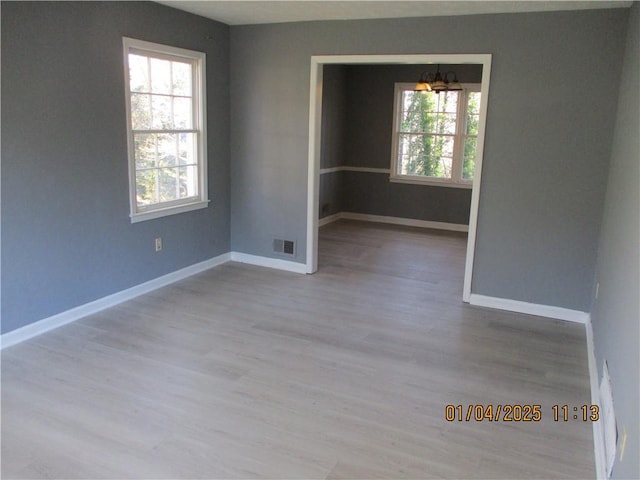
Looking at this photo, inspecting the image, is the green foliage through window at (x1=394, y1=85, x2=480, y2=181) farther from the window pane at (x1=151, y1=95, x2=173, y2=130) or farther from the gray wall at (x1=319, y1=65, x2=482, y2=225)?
the window pane at (x1=151, y1=95, x2=173, y2=130)

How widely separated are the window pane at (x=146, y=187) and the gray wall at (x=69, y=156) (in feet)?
0.59

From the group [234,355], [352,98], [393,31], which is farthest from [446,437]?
[352,98]

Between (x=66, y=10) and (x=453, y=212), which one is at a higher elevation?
(x=66, y=10)

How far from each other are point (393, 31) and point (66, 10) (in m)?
2.57

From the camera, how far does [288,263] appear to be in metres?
5.55

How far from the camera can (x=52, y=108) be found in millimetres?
3645

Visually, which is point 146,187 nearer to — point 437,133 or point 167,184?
point 167,184

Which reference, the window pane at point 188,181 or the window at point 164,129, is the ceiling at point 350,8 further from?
the window pane at point 188,181

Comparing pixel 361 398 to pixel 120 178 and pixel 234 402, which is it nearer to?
pixel 234 402

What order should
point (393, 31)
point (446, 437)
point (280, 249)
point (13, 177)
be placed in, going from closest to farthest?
point (446, 437), point (13, 177), point (393, 31), point (280, 249)

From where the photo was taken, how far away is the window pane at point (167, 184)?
15.8 ft

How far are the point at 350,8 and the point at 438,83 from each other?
213 centimetres

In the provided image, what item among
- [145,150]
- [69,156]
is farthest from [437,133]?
[69,156]

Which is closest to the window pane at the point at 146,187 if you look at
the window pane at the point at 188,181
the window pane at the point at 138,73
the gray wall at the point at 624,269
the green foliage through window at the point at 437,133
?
the window pane at the point at 188,181
